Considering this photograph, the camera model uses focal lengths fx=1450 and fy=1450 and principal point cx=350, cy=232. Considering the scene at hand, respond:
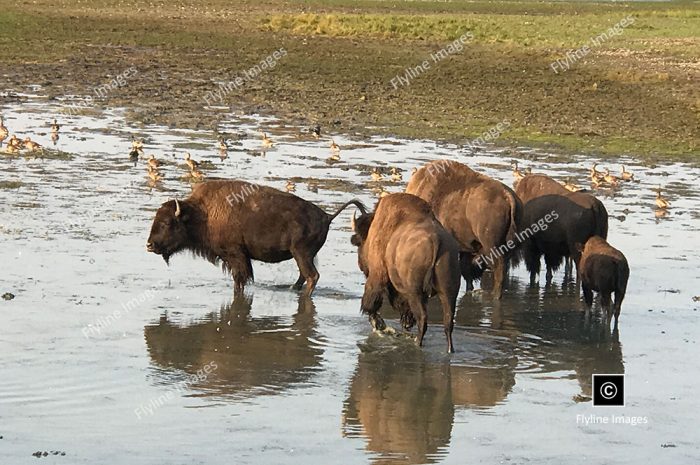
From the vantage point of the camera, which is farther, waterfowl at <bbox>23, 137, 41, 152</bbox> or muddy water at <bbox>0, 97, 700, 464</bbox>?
waterfowl at <bbox>23, 137, 41, 152</bbox>

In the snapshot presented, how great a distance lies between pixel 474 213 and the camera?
15.7 m

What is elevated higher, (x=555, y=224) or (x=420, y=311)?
(x=555, y=224)

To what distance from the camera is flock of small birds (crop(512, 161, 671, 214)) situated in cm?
2050

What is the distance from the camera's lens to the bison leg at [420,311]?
12969 mm

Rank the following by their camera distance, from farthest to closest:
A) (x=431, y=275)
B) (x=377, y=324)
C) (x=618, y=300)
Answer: (x=618, y=300) < (x=377, y=324) < (x=431, y=275)

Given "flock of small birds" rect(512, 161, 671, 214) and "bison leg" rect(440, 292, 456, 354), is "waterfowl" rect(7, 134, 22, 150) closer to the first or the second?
"flock of small birds" rect(512, 161, 671, 214)

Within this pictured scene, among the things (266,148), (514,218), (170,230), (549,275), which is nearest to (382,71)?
(266,148)

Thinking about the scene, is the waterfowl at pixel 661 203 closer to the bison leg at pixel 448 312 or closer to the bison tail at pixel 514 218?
the bison tail at pixel 514 218

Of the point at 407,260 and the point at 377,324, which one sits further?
the point at 377,324

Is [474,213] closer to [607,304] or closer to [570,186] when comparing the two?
[607,304]

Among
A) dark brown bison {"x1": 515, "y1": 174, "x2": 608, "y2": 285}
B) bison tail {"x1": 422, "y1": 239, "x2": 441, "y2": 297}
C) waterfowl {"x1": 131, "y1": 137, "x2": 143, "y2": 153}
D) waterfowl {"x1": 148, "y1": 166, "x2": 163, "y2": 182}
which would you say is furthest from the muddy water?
waterfowl {"x1": 131, "y1": 137, "x2": 143, "y2": 153}

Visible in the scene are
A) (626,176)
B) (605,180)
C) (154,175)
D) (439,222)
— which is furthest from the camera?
(626,176)

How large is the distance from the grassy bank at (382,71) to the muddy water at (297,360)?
8.75 m

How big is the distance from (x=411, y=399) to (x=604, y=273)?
3.67 meters
